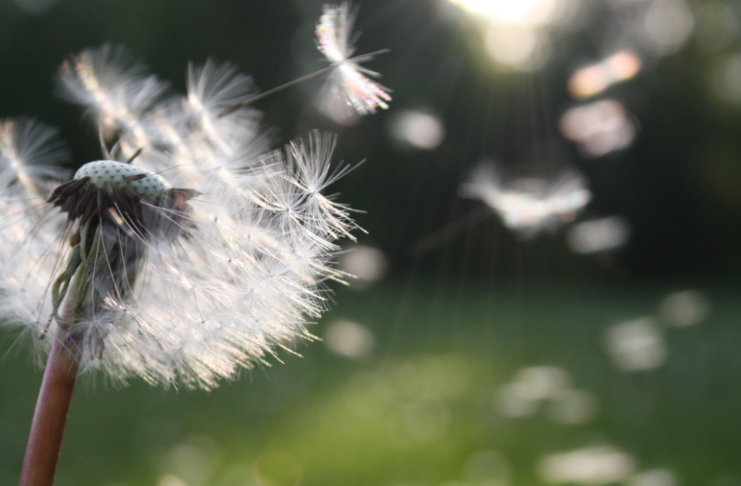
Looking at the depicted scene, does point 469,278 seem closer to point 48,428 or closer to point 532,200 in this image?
point 532,200

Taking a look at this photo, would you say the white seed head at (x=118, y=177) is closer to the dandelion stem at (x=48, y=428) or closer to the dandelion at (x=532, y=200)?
the dandelion stem at (x=48, y=428)

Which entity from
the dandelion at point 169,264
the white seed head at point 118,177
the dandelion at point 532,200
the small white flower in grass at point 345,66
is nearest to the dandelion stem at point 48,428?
the dandelion at point 169,264

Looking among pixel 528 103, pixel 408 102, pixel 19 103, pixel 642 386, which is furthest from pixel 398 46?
pixel 19 103

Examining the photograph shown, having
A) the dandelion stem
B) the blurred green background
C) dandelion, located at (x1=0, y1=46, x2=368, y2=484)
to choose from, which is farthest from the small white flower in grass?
the dandelion stem

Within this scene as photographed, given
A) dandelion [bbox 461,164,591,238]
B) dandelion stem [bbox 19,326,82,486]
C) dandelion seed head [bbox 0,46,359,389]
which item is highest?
dandelion [bbox 461,164,591,238]

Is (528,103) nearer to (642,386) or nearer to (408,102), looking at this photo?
(408,102)

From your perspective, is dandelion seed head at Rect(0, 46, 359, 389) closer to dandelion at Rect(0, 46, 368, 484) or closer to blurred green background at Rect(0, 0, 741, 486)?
dandelion at Rect(0, 46, 368, 484)

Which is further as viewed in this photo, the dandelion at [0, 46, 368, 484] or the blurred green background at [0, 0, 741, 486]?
the blurred green background at [0, 0, 741, 486]

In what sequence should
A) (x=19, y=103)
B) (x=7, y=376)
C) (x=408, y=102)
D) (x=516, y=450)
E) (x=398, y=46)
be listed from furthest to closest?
(x=19, y=103) → (x=408, y=102) → (x=398, y=46) → (x=7, y=376) → (x=516, y=450)
